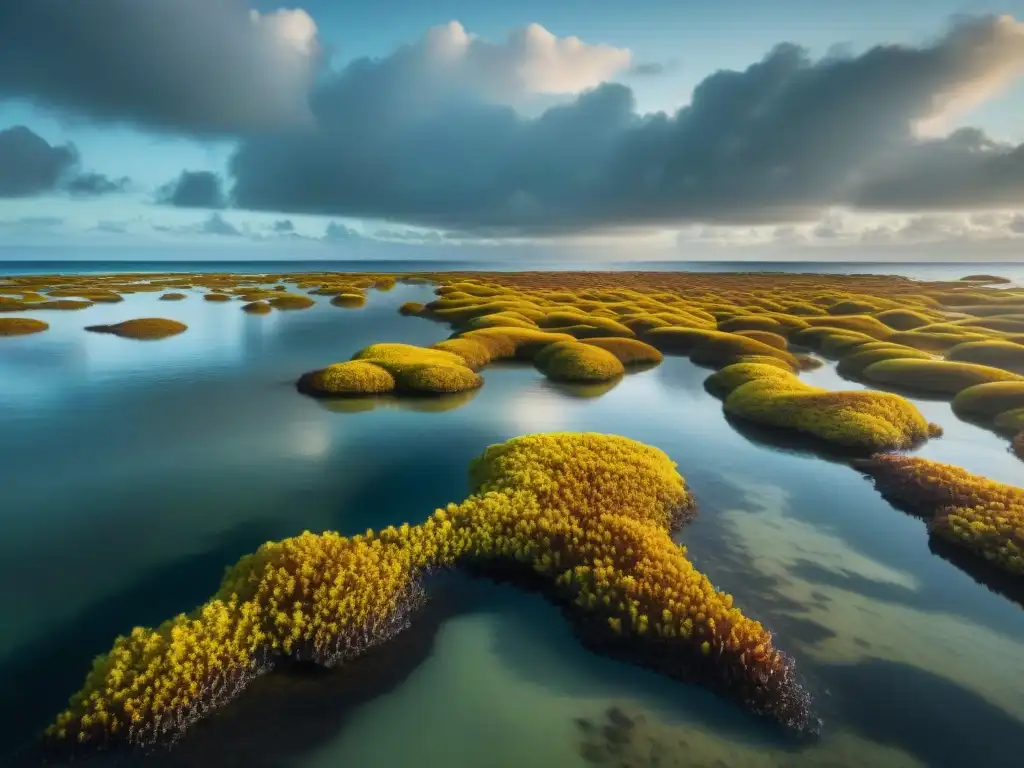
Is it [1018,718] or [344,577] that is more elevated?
[344,577]

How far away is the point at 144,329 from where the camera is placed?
5294cm

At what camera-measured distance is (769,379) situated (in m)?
32.6

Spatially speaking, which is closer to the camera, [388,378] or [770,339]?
[388,378]

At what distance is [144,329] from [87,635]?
50369mm

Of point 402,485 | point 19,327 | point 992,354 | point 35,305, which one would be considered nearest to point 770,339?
point 992,354

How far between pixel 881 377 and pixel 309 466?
37.9 meters

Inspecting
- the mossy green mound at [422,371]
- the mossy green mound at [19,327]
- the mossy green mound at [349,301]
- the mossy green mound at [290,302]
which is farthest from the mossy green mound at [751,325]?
the mossy green mound at [19,327]

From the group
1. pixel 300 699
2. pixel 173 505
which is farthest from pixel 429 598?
pixel 173 505

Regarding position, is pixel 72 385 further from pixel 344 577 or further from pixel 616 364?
pixel 616 364

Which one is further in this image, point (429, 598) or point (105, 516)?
point (105, 516)

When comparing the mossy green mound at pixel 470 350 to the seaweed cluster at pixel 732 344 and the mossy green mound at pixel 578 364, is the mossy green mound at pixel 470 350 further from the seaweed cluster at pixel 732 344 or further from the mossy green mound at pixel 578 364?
the mossy green mound at pixel 578 364

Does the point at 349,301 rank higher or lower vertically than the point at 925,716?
lower

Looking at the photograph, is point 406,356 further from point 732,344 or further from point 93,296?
point 93,296

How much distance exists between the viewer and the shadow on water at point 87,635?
9.26 metres
